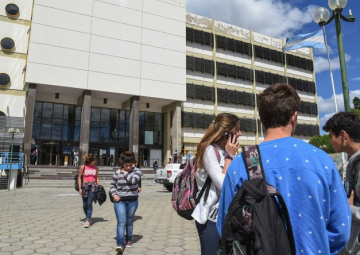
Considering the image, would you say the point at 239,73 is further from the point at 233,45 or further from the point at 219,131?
the point at 219,131

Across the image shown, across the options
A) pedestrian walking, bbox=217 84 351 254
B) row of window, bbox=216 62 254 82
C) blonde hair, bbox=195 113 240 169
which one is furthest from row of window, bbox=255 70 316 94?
pedestrian walking, bbox=217 84 351 254

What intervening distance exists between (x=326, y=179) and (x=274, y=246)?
421mm

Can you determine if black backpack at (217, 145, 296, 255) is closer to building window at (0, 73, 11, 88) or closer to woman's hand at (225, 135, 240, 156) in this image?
woman's hand at (225, 135, 240, 156)

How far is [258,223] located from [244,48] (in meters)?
41.4

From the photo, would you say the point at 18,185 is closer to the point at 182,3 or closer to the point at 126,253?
the point at 126,253

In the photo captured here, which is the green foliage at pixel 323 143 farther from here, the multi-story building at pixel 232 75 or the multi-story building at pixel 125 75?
the multi-story building at pixel 125 75

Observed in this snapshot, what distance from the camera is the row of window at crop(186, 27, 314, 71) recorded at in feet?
120

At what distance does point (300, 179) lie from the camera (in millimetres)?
1364

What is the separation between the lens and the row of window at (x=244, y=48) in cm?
3650

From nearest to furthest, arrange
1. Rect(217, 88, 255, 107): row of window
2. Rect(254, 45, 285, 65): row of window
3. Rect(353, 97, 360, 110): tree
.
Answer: Rect(217, 88, 255, 107): row of window → Rect(254, 45, 285, 65): row of window → Rect(353, 97, 360, 110): tree

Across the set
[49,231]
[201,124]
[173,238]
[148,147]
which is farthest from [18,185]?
[201,124]

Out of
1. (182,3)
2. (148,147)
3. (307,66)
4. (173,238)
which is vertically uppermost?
(182,3)

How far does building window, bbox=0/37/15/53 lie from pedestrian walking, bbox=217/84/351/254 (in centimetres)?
3321

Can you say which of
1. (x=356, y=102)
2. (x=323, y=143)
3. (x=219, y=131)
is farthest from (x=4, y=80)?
(x=356, y=102)
